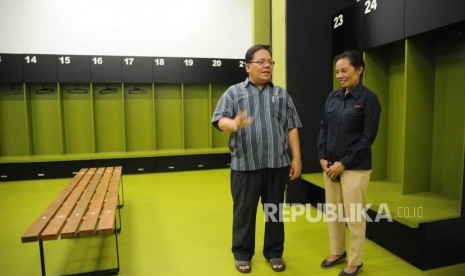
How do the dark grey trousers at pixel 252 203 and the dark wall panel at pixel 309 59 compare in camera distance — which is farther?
the dark wall panel at pixel 309 59

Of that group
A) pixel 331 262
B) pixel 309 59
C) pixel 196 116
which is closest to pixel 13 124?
pixel 196 116

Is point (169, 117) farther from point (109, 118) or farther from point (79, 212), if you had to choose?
point (79, 212)

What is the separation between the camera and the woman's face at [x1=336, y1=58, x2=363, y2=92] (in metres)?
2.10

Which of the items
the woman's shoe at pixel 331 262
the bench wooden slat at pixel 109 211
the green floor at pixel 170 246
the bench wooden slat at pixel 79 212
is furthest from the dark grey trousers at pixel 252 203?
the bench wooden slat at pixel 79 212

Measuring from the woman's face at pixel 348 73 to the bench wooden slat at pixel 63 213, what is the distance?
6.35 feet

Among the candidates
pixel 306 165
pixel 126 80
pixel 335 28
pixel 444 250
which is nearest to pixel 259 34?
pixel 335 28

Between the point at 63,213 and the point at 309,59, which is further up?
the point at 309,59

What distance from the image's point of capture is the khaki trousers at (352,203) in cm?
210

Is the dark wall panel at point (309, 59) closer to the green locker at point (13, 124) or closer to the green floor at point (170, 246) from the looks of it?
the green floor at point (170, 246)

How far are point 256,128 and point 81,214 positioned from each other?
4.25ft

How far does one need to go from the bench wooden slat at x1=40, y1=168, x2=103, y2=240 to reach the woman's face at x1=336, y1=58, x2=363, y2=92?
1937mm

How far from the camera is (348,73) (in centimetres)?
210

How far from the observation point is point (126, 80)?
5770 mm

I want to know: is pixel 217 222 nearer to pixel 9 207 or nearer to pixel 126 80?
pixel 9 207
